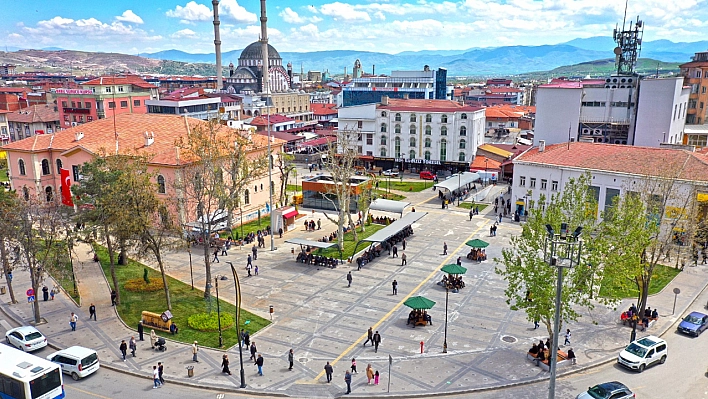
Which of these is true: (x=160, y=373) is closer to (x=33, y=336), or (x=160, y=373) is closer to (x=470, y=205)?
(x=33, y=336)

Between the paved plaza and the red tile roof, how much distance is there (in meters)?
9.16

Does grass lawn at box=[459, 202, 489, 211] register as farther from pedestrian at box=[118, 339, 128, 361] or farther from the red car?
pedestrian at box=[118, 339, 128, 361]

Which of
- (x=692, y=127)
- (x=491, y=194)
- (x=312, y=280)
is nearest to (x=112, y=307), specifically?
(x=312, y=280)

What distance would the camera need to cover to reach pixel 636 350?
27.0m

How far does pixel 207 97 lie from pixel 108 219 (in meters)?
83.2

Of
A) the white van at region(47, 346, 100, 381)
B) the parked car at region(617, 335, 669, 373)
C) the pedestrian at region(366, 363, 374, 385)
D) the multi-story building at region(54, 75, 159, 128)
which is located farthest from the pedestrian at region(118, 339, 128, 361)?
the multi-story building at region(54, 75, 159, 128)

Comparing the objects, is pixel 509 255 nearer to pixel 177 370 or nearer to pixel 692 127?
pixel 177 370

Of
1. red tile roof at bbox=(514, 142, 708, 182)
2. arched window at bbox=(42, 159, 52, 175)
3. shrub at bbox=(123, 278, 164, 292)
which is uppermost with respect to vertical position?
red tile roof at bbox=(514, 142, 708, 182)

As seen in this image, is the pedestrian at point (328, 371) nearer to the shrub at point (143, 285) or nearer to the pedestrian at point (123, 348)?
the pedestrian at point (123, 348)

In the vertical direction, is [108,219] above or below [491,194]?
above

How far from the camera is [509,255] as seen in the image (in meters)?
26.6

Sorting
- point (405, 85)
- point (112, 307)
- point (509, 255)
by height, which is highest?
point (405, 85)

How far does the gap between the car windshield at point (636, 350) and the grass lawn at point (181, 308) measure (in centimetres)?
2047

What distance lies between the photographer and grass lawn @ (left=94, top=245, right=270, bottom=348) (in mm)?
30234
